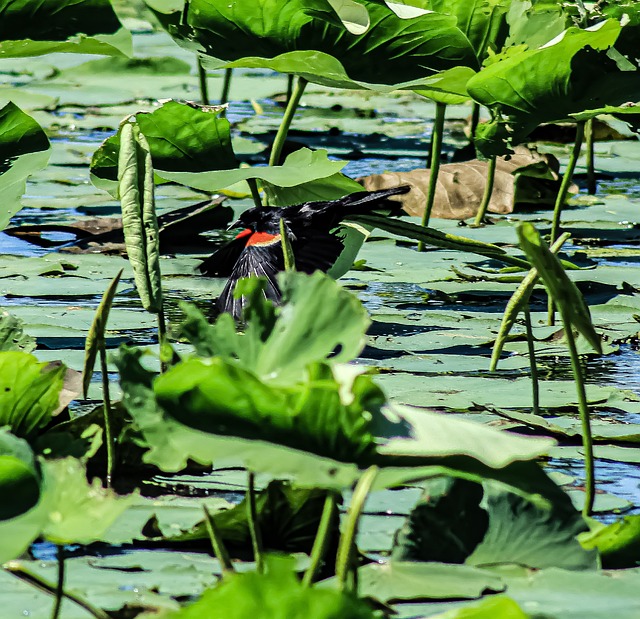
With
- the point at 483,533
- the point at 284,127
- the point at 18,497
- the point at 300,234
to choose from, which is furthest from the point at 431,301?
the point at 18,497

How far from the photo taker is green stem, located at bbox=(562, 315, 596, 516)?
101 cm

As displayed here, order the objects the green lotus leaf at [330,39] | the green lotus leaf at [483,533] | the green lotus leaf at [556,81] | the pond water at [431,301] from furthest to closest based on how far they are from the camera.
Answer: the green lotus leaf at [330,39]
the green lotus leaf at [556,81]
the pond water at [431,301]
the green lotus leaf at [483,533]

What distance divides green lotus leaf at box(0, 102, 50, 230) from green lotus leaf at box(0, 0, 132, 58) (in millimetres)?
191

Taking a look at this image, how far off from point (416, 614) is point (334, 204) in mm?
882

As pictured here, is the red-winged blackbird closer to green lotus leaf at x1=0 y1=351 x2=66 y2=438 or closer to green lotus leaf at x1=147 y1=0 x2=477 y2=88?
green lotus leaf at x1=147 y1=0 x2=477 y2=88

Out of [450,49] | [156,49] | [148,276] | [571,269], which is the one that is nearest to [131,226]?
[148,276]

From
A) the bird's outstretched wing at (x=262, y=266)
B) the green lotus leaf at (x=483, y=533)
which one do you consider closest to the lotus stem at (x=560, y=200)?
the bird's outstretched wing at (x=262, y=266)

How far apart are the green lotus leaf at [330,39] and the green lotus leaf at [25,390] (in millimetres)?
941

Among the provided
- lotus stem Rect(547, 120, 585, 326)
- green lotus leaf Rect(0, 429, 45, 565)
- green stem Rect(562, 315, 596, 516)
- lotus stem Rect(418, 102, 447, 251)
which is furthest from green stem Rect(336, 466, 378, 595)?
lotus stem Rect(418, 102, 447, 251)

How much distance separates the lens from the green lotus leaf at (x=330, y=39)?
6.48 ft

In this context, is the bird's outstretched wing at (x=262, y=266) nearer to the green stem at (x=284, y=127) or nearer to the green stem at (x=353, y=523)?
the green stem at (x=284, y=127)

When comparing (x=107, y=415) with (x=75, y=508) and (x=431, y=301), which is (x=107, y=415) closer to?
(x=75, y=508)

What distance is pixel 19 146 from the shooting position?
5.61 ft

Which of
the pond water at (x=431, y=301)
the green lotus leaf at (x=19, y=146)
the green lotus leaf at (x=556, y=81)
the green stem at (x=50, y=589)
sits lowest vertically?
the pond water at (x=431, y=301)
